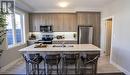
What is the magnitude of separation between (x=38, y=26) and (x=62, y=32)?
4.90 ft

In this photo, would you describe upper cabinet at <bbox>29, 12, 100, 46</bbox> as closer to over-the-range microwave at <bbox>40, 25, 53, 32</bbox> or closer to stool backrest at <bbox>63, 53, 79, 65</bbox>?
over-the-range microwave at <bbox>40, 25, 53, 32</bbox>

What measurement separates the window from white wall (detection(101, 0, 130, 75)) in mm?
4175

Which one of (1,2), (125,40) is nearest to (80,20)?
(125,40)

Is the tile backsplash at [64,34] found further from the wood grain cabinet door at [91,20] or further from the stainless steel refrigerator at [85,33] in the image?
the wood grain cabinet door at [91,20]

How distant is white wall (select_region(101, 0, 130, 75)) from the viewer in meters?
3.81

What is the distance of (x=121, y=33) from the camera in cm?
422

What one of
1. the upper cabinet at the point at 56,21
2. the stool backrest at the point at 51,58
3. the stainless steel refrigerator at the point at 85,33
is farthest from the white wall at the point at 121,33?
the upper cabinet at the point at 56,21

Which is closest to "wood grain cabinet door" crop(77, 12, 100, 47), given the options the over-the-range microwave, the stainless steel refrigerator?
the stainless steel refrigerator

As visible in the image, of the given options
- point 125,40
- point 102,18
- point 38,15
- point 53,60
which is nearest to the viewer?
point 53,60

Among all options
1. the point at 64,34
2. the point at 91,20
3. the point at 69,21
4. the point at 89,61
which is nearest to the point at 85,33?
the point at 91,20

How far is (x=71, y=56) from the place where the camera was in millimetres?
3410

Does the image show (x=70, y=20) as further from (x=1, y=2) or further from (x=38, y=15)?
(x=1, y=2)

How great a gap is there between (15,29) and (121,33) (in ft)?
14.6

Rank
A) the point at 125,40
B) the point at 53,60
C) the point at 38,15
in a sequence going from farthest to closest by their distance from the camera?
the point at 38,15
the point at 125,40
the point at 53,60
